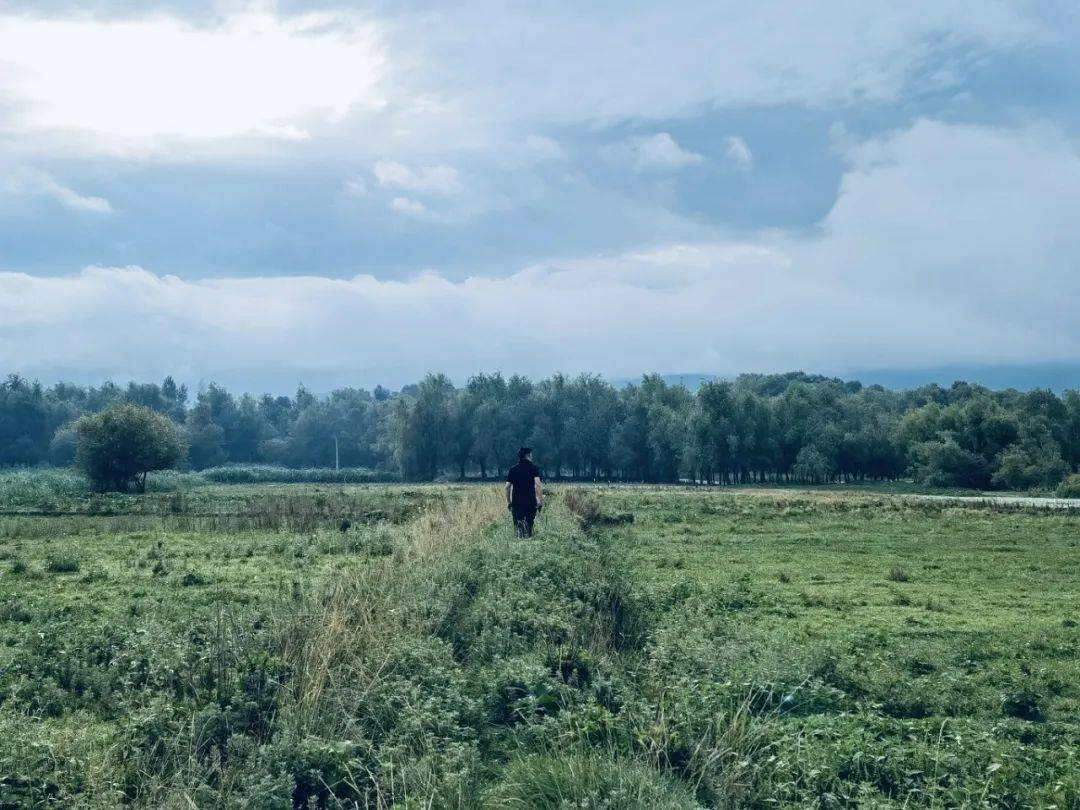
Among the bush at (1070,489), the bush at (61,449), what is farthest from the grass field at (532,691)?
the bush at (61,449)

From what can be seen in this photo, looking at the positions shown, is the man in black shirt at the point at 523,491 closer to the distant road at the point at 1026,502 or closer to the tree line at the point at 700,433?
the distant road at the point at 1026,502

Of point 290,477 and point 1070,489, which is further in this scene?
point 290,477

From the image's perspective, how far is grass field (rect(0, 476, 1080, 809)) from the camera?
7410 mm

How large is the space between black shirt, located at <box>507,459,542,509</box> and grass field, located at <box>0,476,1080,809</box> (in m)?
1.51

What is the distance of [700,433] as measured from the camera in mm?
109562

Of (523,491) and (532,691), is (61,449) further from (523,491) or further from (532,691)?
(532,691)

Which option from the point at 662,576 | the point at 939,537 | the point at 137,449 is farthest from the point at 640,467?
the point at 662,576

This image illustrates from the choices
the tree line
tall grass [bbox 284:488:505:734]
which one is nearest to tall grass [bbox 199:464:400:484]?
the tree line

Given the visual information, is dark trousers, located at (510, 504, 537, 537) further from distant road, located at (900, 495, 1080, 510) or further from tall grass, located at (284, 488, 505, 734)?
distant road, located at (900, 495, 1080, 510)

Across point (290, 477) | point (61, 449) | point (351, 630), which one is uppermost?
point (61, 449)

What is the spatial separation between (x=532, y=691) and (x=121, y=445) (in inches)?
2818

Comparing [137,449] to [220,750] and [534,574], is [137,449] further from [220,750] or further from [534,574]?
[220,750]

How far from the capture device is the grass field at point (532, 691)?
7410 millimetres

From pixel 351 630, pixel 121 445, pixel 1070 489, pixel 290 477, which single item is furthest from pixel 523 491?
pixel 290 477
